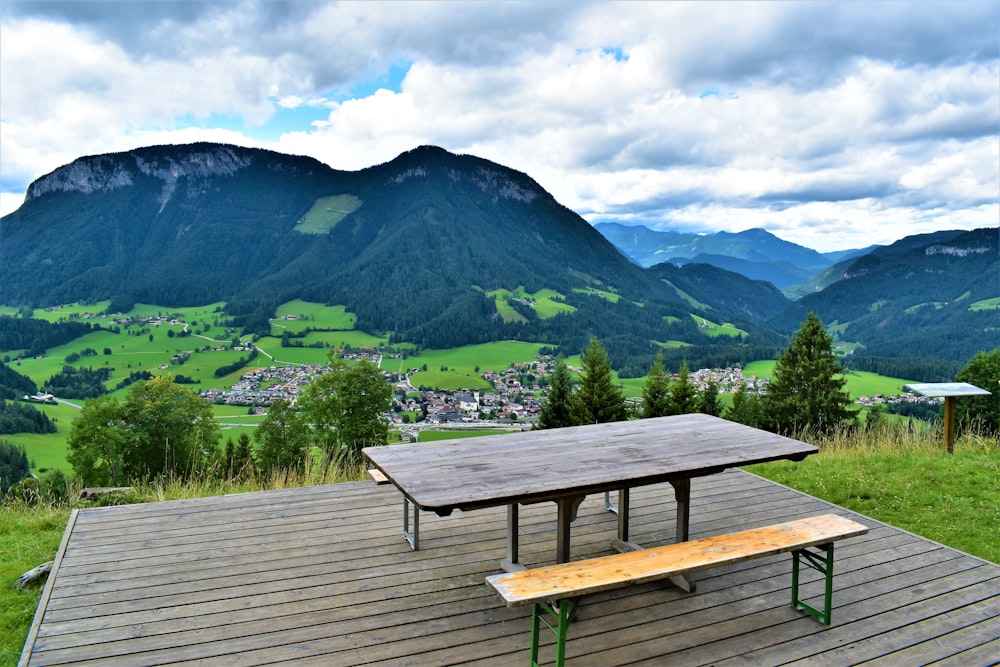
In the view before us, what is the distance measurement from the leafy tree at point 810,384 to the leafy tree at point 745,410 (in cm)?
108

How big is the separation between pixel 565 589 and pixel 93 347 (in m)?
98.7

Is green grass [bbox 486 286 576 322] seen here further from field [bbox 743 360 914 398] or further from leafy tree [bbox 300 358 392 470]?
leafy tree [bbox 300 358 392 470]

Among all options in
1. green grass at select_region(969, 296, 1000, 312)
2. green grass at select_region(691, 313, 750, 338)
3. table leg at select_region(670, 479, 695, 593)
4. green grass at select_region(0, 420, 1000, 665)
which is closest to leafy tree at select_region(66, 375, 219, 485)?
green grass at select_region(0, 420, 1000, 665)

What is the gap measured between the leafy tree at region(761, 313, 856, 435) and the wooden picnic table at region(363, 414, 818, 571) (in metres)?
21.9

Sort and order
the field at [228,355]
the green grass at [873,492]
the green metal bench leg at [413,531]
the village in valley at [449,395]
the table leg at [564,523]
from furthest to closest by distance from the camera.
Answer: the field at [228,355] < the village in valley at [449,395] < the green grass at [873,492] < the green metal bench leg at [413,531] < the table leg at [564,523]

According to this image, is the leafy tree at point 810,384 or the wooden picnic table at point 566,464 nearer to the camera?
the wooden picnic table at point 566,464

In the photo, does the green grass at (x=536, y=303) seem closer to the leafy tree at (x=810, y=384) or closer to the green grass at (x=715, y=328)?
the green grass at (x=715, y=328)

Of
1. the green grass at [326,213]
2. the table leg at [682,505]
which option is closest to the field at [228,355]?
the table leg at [682,505]

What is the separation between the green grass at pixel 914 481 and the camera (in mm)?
5480

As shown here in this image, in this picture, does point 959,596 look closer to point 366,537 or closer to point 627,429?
point 627,429

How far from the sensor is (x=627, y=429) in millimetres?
5062

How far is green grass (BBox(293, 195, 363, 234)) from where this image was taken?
15550 centimetres

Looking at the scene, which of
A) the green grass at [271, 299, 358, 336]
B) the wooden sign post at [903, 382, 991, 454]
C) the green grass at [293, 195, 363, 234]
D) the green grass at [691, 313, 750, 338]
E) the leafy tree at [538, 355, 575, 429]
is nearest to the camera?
the wooden sign post at [903, 382, 991, 454]

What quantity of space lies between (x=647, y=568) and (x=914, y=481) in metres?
5.01
